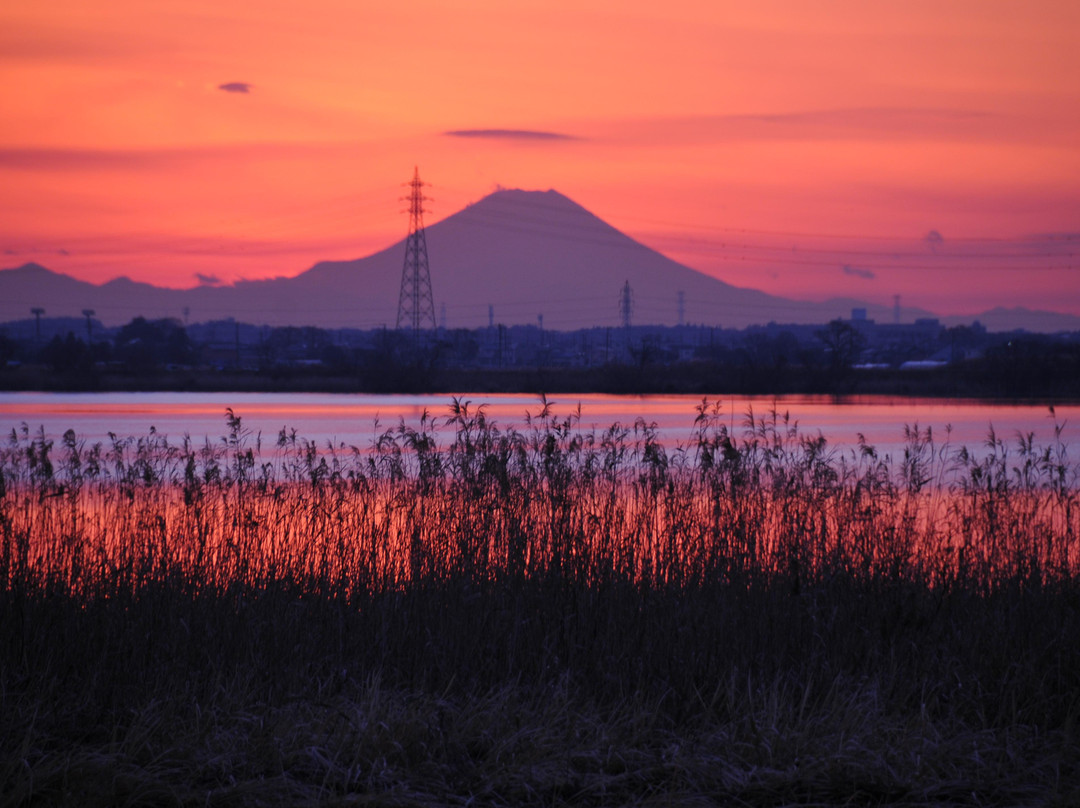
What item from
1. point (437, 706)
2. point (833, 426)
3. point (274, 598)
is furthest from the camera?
point (833, 426)

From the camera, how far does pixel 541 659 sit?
7.72 m

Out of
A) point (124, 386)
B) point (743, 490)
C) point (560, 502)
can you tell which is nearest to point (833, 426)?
point (743, 490)

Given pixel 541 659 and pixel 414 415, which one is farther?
pixel 414 415

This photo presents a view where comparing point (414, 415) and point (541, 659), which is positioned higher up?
point (414, 415)

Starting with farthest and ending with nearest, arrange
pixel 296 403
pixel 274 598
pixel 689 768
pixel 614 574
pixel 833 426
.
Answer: pixel 296 403 → pixel 833 426 → pixel 614 574 → pixel 274 598 → pixel 689 768

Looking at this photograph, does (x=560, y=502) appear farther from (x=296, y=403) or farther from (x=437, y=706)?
(x=296, y=403)

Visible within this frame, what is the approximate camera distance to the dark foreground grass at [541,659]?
5.59 metres

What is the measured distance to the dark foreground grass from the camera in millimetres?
5586

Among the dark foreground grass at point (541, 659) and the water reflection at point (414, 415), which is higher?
the water reflection at point (414, 415)

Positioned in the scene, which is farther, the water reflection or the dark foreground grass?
the water reflection

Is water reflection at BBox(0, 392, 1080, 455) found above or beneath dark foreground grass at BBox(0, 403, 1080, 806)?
above

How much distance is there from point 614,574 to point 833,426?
30.6 meters

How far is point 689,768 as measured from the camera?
18.6 ft

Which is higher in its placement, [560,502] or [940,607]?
[560,502]
